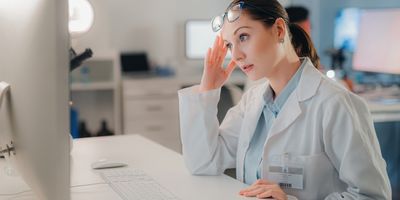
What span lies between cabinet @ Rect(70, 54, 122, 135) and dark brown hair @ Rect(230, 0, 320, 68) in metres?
3.39

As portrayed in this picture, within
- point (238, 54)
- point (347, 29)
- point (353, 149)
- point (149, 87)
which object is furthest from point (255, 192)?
point (149, 87)

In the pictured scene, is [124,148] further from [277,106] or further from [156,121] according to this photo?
[156,121]

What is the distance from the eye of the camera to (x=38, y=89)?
0.98m

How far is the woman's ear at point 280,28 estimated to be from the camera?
155 cm

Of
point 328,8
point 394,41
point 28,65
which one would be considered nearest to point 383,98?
point 394,41

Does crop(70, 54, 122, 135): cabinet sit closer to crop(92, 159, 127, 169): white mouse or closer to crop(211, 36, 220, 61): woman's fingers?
crop(92, 159, 127, 169): white mouse

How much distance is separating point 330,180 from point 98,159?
0.85m

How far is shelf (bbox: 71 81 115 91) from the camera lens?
193 inches

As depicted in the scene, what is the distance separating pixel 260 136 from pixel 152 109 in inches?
133

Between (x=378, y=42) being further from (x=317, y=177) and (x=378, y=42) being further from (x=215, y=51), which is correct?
(x=317, y=177)

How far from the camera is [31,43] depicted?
3.21 ft

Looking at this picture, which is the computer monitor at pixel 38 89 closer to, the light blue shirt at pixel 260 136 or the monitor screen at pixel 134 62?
the light blue shirt at pixel 260 136

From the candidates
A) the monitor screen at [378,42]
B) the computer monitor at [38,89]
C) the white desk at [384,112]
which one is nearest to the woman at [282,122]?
the computer monitor at [38,89]

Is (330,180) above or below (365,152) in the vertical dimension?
below
